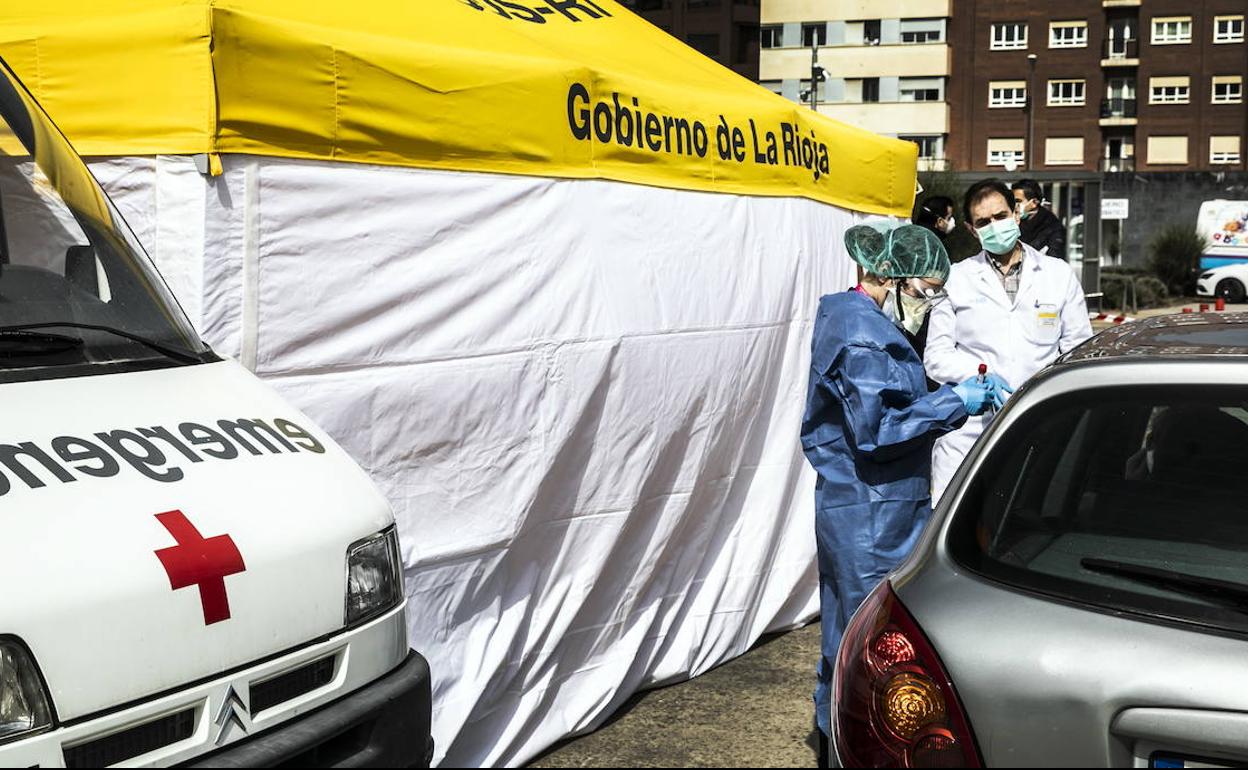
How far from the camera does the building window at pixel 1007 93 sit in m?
67.7

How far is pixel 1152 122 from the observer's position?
217 feet

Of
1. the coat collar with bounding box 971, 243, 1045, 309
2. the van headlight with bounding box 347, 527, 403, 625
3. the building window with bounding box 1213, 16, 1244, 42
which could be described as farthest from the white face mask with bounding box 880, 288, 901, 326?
the building window with bounding box 1213, 16, 1244, 42

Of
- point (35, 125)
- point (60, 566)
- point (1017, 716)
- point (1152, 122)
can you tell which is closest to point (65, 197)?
point (35, 125)

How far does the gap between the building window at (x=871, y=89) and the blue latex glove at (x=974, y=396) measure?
6801cm

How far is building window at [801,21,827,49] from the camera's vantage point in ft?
226

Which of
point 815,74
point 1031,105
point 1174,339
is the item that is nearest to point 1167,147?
point 1031,105

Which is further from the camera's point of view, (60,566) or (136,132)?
(136,132)

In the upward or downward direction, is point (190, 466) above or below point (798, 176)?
below

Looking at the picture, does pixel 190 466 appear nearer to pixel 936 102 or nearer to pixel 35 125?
pixel 35 125

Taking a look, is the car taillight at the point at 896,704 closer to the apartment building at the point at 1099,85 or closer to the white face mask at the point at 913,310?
the white face mask at the point at 913,310

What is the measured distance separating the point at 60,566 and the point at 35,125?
1410 mm

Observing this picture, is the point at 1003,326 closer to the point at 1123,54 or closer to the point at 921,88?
the point at 921,88

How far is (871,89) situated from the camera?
7062cm

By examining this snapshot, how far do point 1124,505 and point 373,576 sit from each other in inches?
59.2
